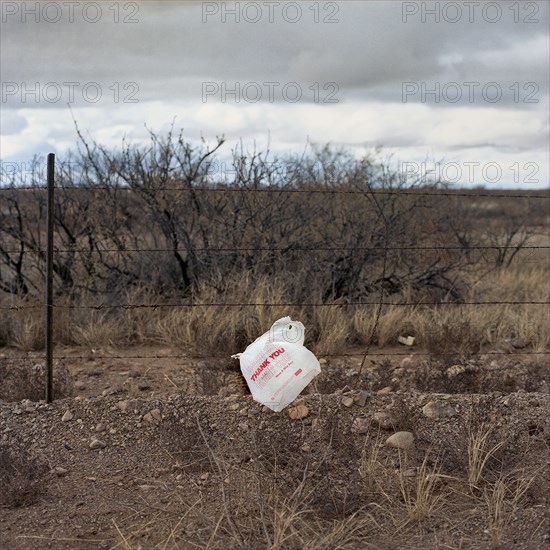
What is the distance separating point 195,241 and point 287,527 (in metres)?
6.00

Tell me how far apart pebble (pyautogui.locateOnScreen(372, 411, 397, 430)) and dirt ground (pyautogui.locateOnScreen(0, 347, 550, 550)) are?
1 cm

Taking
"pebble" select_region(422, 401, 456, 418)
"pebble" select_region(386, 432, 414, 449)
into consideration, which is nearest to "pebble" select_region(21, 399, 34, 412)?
"pebble" select_region(386, 432, 414, 449)

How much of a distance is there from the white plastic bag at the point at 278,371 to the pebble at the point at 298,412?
0.55 meters

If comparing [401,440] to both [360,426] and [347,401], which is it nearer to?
[360,426]

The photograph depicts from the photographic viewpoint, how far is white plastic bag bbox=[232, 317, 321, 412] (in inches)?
187

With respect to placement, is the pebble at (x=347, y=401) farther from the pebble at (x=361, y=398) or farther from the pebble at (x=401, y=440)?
the pebble at (x=401, y=440)

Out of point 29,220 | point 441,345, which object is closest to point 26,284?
point 29,220

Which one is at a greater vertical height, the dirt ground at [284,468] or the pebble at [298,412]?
the pebble at [298,412]

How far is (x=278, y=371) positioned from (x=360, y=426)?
76 centimetres

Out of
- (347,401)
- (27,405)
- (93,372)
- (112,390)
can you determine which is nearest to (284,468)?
(347,401)

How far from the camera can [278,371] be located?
15.6ft

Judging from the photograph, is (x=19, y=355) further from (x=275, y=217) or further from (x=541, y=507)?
(x=541, y=507)

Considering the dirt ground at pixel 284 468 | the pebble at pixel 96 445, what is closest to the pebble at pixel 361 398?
the dirt ground at pixel 284 468

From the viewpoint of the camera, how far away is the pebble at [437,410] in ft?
17.6
